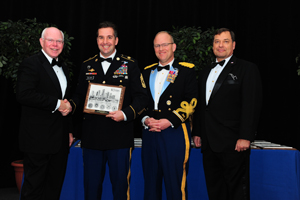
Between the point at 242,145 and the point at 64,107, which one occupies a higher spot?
the point at 64,107

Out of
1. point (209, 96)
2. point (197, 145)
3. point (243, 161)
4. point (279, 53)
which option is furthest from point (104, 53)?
point (279, 53)

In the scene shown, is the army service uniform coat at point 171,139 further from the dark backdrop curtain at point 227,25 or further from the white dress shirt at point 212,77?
the dark backdrop curtain at point 227,25

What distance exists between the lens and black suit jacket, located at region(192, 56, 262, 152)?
92.4 inches

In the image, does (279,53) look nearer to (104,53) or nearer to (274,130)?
(274,130)

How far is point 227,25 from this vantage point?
5023 millimetres

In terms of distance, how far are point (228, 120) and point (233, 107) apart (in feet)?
0.40

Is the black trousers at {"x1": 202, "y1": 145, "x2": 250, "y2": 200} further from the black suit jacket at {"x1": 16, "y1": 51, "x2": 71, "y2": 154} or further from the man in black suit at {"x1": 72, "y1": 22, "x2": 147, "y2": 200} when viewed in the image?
the black suit jacket at {"x1": 16, "y1": 51, "x2": 71, "y2": 154}

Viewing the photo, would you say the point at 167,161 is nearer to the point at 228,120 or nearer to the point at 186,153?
the point at 186,153

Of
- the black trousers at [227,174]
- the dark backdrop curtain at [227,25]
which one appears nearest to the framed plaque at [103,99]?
the black trousers at [227,174]

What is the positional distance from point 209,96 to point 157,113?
0.50 meters

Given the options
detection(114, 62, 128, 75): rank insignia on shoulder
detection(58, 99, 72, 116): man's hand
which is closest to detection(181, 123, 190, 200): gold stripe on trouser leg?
detection(114, 62, 128, 75): rank insignia on shoulder

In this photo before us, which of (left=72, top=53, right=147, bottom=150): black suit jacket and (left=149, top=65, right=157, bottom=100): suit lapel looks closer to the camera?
(left=72, top=53, right=147, bottom=150): black suit jacket

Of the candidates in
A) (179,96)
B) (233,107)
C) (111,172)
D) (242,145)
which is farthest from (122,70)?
(242,145)

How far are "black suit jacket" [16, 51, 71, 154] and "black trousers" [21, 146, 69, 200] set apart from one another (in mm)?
82
